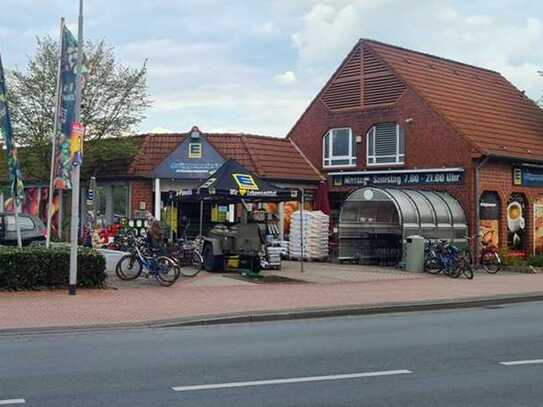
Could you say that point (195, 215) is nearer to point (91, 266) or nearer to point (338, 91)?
point (338, 91)

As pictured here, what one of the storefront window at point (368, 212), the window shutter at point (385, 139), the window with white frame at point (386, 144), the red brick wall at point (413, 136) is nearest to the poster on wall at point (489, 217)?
the red brick wall at point (413, 136)

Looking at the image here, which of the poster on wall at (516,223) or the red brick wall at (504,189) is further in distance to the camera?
the poster on wall at (516,223)

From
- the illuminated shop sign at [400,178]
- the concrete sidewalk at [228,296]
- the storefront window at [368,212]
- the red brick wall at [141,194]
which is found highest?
the illuminated shop sign at [400,178]

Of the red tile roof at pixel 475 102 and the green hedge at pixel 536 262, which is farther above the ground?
the red tile roof at pixel 475 102

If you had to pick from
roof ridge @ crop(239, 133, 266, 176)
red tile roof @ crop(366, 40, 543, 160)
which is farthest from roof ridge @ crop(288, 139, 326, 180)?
red tile roof @ crop(366, 40, 543, 160)

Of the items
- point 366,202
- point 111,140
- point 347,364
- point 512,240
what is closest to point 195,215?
point 111,140

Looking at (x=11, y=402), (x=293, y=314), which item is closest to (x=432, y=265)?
(x=293, y=314)

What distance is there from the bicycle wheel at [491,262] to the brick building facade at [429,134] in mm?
1643

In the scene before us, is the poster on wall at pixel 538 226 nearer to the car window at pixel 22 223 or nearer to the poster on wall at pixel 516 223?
the poster on wall at pixel 516 223

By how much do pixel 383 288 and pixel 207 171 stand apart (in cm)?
1154

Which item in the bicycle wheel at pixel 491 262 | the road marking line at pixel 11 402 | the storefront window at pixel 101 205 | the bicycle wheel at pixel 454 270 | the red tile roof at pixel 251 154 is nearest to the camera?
the road marking line at pixel 11 402

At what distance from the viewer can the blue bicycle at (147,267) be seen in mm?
18516

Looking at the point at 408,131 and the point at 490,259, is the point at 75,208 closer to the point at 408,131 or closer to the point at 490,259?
the point at 490,259

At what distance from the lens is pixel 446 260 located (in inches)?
936
